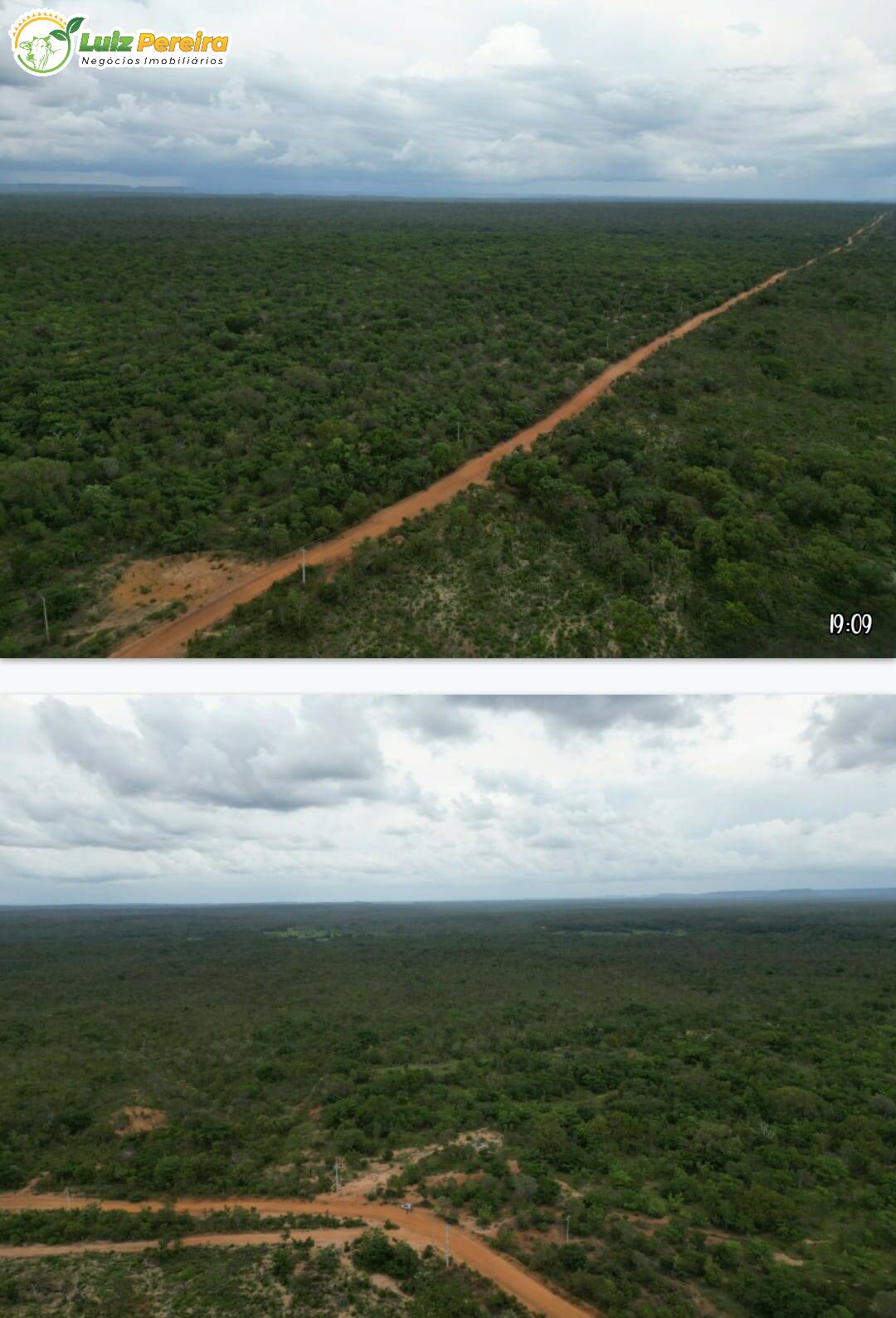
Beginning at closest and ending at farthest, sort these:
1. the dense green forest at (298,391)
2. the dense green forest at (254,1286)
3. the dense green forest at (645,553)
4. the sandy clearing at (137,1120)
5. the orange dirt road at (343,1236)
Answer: the dense green forest at (254,1286) → the orange dirt road at (343,1236) → the dense green forest at (645,553) → the sandy clearing at (137,1120) → the dense green forest at (298,391)

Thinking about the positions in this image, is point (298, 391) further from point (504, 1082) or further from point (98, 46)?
point (504, 1082)

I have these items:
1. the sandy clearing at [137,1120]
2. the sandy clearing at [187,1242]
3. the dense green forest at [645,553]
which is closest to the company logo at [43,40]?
the dense green forest at [645,553]

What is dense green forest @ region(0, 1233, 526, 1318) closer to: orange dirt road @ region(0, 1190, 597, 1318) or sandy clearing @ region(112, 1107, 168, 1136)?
orange dirt road @ region(0, 1190, 597, 1318)
